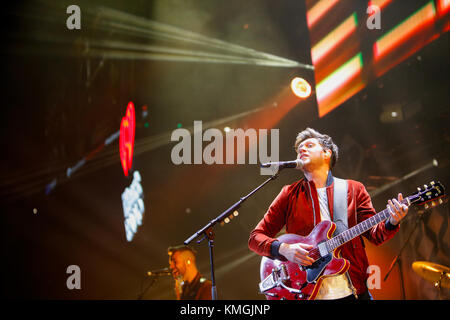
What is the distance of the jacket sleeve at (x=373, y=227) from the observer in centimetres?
274

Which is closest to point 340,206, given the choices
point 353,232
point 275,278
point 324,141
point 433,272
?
point 353,232

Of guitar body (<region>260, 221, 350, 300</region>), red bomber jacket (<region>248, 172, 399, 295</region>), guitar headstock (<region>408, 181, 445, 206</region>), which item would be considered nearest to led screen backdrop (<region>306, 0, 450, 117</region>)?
red bomber jacket (<region>248, 172, 399, 295</region>)

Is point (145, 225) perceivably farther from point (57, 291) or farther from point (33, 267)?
point (33, 267)

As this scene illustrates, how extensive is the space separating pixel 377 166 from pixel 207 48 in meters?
3.54

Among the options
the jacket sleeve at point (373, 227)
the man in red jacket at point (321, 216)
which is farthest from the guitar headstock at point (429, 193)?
the jacket sleeve at point (373, 227)

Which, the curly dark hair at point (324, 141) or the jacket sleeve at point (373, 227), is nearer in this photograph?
the jacket sleeve at point (373, 227)

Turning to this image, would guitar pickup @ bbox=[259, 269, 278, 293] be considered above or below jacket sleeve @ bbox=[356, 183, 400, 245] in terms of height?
below

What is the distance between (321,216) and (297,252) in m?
0.40

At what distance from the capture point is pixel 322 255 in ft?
9.14

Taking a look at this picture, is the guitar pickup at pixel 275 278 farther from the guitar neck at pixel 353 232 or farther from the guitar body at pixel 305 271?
the guitar neck at pixel 353 232

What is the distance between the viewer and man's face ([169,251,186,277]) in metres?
5.31

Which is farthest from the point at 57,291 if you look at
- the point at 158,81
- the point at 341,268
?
the point at 341,268

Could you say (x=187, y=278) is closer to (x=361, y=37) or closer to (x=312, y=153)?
(x=312, y=153)

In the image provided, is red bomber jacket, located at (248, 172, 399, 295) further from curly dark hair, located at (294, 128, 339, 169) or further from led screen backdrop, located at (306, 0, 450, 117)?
led screen backdrop, located at (306, 0, 450, 117)
